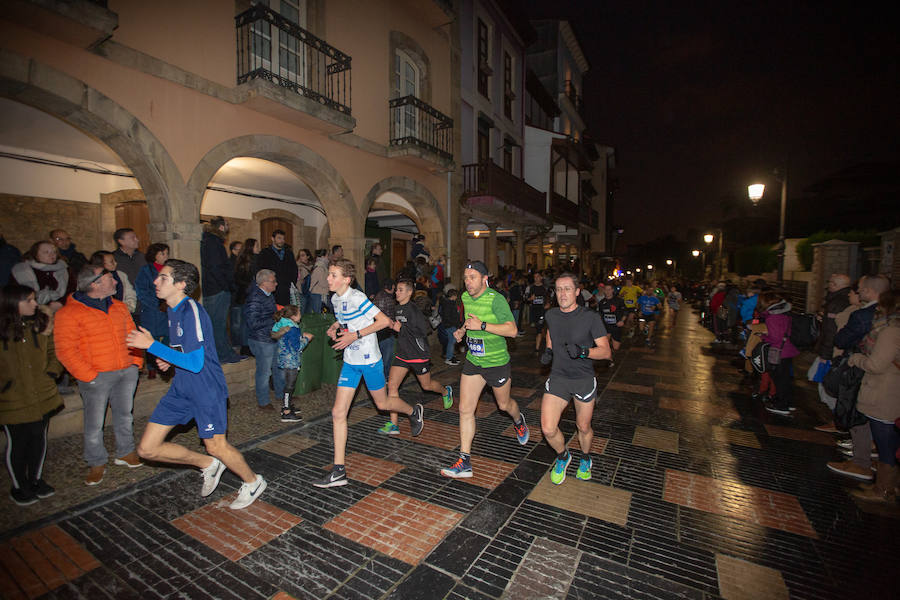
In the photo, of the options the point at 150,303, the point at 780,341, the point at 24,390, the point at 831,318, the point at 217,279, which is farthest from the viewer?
the point at 217,279

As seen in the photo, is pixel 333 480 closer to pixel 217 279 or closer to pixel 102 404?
pixel 102 404

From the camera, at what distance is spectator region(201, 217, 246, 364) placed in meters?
6.84

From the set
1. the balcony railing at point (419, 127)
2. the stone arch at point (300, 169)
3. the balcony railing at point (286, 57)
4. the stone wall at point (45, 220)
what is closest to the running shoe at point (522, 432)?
the stone arch at point (300, 169)

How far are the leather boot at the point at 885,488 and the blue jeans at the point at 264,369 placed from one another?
6.82m

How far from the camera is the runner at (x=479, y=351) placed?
4133mm

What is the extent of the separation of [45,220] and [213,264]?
5.50 m

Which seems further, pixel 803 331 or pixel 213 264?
pixel 213 264

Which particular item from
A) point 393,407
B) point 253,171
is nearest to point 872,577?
point 393,407

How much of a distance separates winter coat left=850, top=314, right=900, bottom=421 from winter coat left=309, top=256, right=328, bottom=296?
8490 millimetres

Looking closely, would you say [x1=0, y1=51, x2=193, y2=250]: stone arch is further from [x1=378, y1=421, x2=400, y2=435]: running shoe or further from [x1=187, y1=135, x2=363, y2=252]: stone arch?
[x1=378, y1=421, x2=400, y2=435]: running shoe

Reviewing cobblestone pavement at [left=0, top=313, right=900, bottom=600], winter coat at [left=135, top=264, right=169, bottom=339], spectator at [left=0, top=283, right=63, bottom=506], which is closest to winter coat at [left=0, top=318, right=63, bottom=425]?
spectator at [left=0, top=283, right=63, bottom=506]

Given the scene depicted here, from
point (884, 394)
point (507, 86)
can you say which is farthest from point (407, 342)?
point (507, 86)

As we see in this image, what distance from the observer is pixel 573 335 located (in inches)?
155

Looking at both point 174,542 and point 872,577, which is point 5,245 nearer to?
point 174,542
